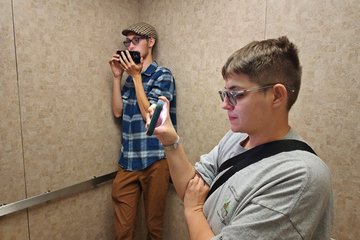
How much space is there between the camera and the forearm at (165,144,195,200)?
88 cm

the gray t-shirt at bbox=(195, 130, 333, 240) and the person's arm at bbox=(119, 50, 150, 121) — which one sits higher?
the person's arm at bbox=(119, 50, 150, 121)

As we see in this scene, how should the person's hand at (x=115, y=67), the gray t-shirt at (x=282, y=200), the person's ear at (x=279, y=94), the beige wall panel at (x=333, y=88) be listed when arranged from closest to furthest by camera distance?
the gray t-shirt at (x=282, y=200)
the person's ear at (x=279, y=94)
the beige wall panel at (x=333, y=88)
the person's hand at (x=115, y=67)

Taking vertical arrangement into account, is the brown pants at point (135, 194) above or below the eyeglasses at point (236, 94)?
below

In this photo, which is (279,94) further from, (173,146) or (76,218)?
(76,218)

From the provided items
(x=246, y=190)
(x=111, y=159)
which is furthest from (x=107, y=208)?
(x=246, y=190)

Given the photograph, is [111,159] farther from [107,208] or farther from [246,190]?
[246,190]

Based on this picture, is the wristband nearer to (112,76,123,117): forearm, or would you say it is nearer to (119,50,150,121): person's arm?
(119,50,150,121): person's arm

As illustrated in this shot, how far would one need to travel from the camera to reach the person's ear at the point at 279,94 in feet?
2.20

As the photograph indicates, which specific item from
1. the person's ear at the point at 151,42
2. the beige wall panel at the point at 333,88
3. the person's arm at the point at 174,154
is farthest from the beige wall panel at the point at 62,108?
the beige wall panel at the point at 333,88

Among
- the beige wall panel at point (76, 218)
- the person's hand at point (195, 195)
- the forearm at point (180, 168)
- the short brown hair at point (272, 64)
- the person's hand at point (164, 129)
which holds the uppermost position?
the short brown hair at point (272, 64)

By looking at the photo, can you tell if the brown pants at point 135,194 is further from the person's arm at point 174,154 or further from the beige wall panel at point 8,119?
the person's arm at point 174,154

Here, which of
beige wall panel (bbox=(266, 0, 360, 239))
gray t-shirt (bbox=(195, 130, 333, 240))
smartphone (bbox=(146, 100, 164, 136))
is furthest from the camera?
beige wall panel (bbox=(266, 0, 360, 239))

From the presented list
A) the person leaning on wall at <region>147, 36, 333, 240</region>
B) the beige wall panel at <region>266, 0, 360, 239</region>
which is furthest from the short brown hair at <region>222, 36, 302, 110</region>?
the beige wall panel at <region>266, 0, 360, 239</region>

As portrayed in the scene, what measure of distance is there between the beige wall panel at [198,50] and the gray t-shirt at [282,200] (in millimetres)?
840
